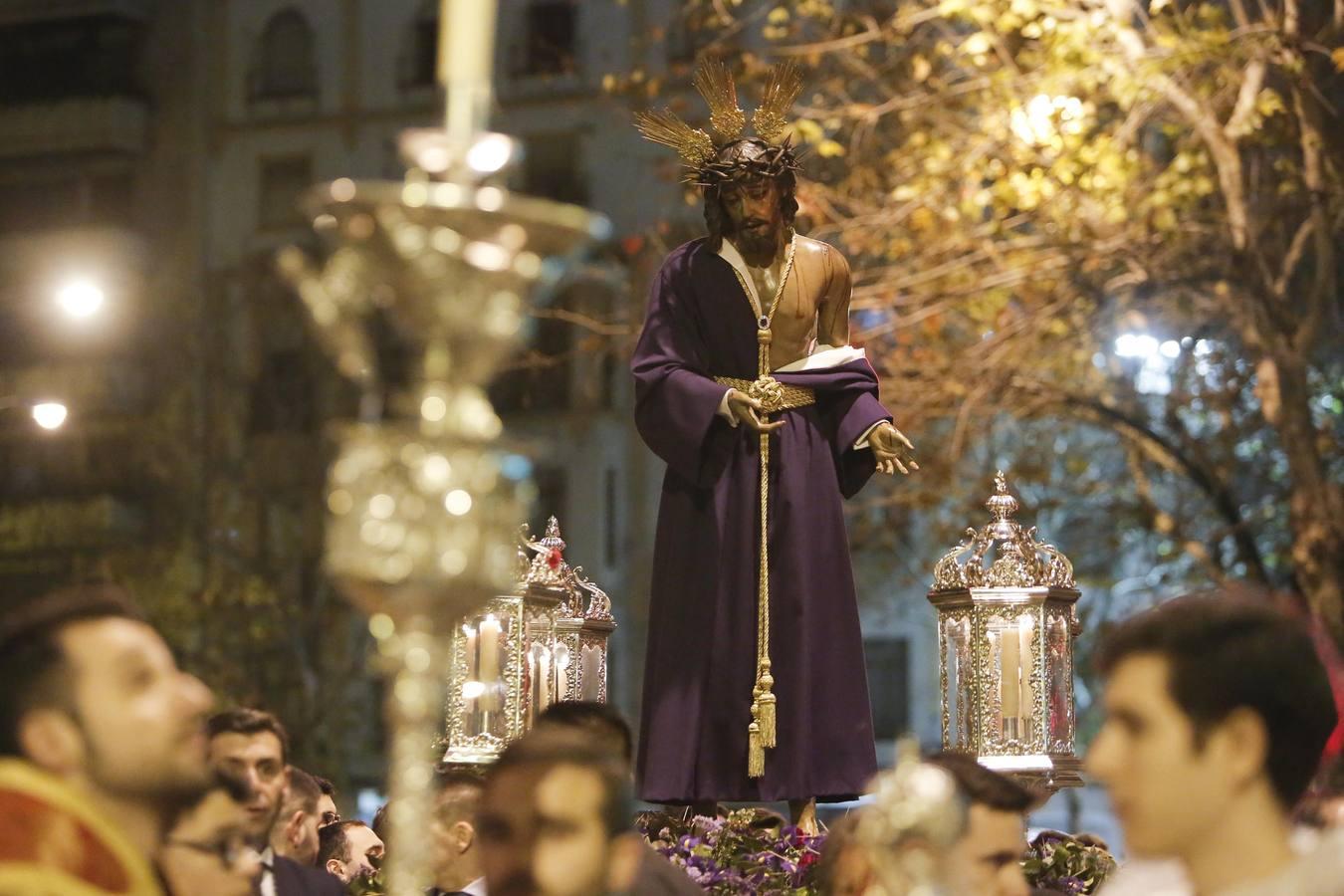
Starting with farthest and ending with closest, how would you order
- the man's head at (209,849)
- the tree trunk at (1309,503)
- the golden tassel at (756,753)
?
1. the tree trunk at (1309,503)
2. the golden tassel at (756,753)
3. the man's head at (209,849)

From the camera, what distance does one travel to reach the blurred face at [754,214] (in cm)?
784

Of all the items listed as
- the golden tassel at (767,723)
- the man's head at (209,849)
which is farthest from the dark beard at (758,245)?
the man's head at (209,849)

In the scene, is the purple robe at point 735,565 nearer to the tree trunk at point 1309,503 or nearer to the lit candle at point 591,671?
the lit candle at point 591,671

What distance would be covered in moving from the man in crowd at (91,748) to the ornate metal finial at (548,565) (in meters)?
5.34

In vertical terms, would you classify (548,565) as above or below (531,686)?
above

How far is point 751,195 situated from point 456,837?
2.70 metres

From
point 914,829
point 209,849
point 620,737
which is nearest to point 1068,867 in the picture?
point 620,737

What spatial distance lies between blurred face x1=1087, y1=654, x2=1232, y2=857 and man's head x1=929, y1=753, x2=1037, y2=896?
0.75 meters

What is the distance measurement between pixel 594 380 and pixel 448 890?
30367 millimetres

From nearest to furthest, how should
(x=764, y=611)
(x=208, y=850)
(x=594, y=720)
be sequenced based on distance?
(x=208, y=850), (x=594, y=720), (x=764, y=611)

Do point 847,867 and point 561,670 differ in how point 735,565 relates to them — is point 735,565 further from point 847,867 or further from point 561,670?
point 847,867

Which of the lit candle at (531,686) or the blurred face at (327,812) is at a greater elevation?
the lit candle at (531,686)

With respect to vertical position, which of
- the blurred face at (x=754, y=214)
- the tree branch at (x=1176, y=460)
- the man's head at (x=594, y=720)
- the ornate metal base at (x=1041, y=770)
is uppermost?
the tree branch at (x=1176, y=460)

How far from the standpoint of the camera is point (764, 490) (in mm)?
7883
